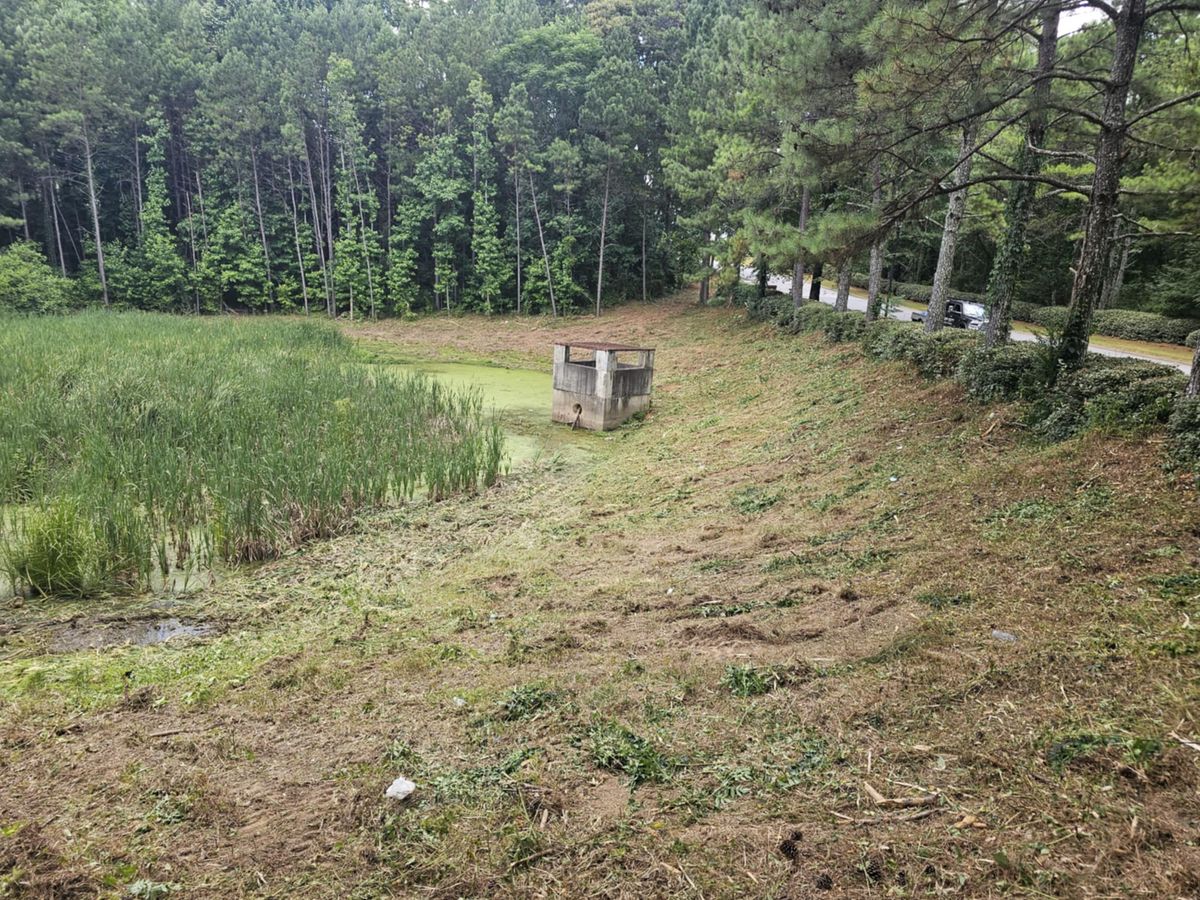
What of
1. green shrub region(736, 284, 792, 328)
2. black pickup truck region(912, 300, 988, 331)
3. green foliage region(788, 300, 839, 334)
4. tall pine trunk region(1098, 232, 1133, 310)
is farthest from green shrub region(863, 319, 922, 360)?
tall pine trunk region(1098, 232, 1133, 310)

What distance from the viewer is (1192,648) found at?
261cm

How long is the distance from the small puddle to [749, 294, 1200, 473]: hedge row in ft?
20.3

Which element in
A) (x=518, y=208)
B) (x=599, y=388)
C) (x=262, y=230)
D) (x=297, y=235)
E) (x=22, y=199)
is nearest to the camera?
(x=599, y=388)

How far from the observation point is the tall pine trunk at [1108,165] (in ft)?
16.4

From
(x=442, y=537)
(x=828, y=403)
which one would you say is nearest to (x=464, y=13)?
(x=828, y=403)

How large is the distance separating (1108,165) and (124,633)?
775 cm

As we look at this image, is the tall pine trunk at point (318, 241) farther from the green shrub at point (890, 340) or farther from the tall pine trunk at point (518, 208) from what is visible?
the green shrub at point (890, 340)

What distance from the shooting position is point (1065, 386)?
5535mm

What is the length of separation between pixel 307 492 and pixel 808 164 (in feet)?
17.7

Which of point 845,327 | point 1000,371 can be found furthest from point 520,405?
point 1000,371

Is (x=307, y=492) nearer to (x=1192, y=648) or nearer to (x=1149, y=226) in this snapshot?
(x=1192, y=648)

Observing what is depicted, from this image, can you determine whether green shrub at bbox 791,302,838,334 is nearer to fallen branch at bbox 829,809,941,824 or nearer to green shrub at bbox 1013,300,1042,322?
green shrub at bbox 1013,300,1042,322

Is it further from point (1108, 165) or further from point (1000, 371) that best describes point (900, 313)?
point (1108, 165)

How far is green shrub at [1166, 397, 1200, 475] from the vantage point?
13.1ft
